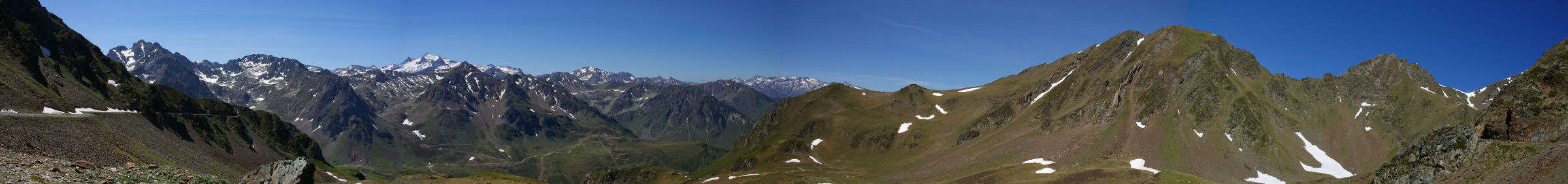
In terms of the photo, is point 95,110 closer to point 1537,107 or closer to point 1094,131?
point 1537,107

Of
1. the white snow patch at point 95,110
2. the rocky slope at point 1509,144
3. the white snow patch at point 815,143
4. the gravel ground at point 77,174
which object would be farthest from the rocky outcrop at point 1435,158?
the white snow patch at point 815,143

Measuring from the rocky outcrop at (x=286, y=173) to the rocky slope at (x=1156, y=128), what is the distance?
76772mm

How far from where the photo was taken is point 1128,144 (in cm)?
11975

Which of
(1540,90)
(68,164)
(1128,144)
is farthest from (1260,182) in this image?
(68,164)

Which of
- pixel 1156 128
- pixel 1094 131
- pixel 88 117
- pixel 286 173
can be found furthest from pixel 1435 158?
pixel 88 117

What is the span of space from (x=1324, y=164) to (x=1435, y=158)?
11279 cm

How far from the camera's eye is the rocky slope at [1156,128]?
379 ft

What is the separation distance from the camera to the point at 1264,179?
106 m

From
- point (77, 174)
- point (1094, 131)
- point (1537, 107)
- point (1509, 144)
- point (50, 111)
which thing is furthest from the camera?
point (1094, 131)

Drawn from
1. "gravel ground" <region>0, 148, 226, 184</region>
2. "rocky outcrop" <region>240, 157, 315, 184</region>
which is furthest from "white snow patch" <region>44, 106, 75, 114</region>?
"rocky outcrop" <region>240, 157, 315, 184</region>

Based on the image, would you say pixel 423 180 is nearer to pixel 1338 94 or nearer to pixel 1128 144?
pixel 1128 144

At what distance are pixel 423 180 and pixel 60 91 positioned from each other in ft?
177

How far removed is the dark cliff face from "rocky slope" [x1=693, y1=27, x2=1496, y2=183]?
3901cm

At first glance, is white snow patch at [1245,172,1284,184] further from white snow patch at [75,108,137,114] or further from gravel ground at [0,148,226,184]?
white snow patch at [75,108,137,114]
